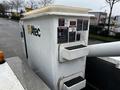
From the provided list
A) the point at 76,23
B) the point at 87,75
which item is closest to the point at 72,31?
the point at 76,23

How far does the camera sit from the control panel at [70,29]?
1.19 meters

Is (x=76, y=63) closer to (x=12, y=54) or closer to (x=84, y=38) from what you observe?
(x=84, y=38)

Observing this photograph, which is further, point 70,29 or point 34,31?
point 34,31

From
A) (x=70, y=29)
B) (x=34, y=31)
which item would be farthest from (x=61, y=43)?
(x=34, y=31)

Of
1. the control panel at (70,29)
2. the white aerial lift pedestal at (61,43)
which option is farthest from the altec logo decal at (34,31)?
the control panel at (70,29)

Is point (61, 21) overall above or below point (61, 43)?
above

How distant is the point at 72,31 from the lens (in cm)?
128

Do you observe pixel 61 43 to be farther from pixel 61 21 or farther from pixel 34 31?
pixel 34 31

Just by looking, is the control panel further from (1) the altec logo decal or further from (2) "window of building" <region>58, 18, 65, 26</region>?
(1) the altec logo decal

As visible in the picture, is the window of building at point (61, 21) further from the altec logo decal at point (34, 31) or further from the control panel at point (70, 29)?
the altec logo decal at point (34, 31)

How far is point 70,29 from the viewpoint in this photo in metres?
1.26

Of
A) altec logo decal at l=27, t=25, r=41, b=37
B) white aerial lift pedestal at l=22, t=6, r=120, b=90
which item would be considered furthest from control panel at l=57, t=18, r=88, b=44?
altec logo decal at l=27, t=25, r=41, b=37

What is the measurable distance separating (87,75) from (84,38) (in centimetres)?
71

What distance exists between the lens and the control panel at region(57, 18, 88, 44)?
119 cm
